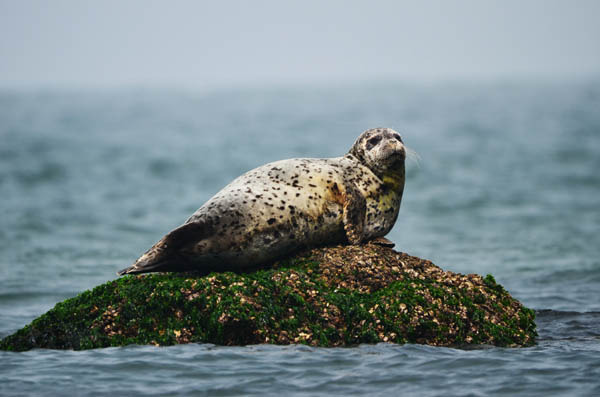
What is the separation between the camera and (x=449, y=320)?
258 inches

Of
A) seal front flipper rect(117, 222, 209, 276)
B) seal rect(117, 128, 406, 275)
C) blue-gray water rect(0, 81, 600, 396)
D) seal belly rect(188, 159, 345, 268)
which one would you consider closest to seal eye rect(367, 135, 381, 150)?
seal rect(117, 128, 406, 275)

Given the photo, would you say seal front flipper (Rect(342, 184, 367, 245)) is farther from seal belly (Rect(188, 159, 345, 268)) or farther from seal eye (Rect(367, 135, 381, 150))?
seal eye (Rect(367, 135, 381, 150))

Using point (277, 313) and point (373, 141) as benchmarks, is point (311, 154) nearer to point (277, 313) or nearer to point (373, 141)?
point (373, 141)

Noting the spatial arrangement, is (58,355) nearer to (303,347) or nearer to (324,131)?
(303,347)

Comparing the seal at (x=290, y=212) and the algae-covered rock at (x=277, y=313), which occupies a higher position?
the seal at (x=290, y=212)

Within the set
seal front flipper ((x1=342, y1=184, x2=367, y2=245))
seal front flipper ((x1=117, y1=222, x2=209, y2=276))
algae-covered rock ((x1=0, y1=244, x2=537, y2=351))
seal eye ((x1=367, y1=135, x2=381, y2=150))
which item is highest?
seal eye ((x1=367, y1=135, x2=381, y2=150))

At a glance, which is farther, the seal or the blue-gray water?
the seal

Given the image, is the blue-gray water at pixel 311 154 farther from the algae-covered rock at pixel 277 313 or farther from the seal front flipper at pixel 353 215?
the seal front flipper at pixel 353 215

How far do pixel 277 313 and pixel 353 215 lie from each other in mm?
1308

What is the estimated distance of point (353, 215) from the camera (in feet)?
23.6

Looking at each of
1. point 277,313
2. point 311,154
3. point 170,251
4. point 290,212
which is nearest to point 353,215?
point 290,212

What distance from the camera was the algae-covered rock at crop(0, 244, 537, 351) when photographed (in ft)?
20.5

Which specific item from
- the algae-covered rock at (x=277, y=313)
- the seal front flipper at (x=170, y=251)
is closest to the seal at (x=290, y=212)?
the seal front flipper at (x=170, y=251)

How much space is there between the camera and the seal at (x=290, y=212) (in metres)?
6.65
